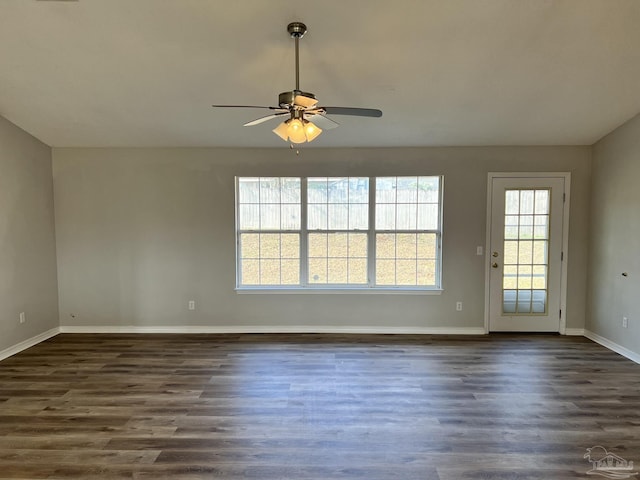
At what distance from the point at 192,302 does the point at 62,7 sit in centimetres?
323

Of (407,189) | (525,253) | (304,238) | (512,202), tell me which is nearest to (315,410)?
(304,238)

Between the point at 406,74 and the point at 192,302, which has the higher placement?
the point at 406,74

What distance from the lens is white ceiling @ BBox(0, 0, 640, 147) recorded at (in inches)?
89.4

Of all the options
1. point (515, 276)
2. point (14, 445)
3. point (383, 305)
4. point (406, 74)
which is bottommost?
point (14, 445)

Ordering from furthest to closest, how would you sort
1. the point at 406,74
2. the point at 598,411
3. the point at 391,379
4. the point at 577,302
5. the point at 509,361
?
the point at 577,302, the point at 509,361, the point at 391,379, the point at 406,74, the point at 598,411

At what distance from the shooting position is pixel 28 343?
390cm

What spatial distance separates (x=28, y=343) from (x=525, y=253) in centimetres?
617

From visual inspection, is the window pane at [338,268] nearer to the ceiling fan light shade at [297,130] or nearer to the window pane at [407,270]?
the window pane at [407,270]

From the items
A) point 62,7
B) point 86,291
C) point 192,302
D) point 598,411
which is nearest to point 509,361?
point 598,411

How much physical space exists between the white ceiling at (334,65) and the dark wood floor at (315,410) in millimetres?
2546

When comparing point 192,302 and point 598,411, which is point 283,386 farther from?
point 598,411

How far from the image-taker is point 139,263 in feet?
14.3

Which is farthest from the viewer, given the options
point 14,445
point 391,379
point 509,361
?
point 509,361

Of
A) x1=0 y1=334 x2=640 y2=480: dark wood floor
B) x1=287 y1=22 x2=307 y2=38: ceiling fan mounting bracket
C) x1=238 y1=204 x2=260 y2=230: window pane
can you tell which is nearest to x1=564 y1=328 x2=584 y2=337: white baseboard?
x1=0 y1=334 x2=640 y2=480: dark wood floor
